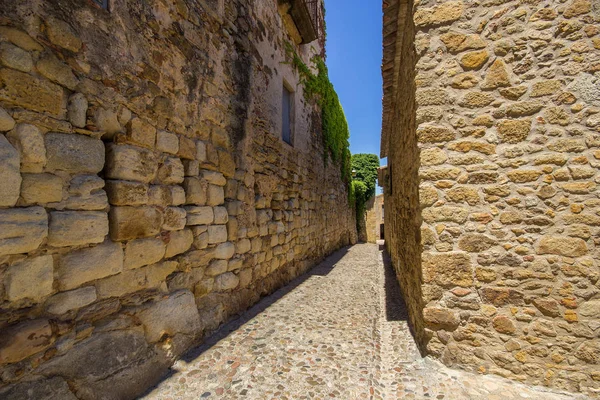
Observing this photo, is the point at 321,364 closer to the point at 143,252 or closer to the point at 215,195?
the point at 143,252

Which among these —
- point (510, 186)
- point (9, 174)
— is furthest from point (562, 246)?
point (9, 174)

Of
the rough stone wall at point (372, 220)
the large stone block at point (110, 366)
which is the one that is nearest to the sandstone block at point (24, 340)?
the large stone block at point (110, 366)

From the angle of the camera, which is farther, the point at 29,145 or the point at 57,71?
the point at 57,71

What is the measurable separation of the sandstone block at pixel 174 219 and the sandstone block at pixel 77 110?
94 cm

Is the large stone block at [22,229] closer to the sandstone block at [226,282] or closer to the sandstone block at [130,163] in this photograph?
the sandstone block at [130,163]

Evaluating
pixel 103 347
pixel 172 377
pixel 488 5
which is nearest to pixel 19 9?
pixel 103 347

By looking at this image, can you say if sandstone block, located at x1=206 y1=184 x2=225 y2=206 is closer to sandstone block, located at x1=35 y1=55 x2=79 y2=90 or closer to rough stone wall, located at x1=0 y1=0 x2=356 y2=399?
rough stone wall, located at x1=0 y1=0 x2=356 y2=399

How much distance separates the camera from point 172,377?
2.29 m

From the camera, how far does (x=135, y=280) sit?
2.22 metres

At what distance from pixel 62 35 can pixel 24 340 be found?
5.93 feet

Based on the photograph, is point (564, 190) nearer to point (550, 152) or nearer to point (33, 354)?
point (550, 152)

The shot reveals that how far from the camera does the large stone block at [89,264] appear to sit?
1.75 meters

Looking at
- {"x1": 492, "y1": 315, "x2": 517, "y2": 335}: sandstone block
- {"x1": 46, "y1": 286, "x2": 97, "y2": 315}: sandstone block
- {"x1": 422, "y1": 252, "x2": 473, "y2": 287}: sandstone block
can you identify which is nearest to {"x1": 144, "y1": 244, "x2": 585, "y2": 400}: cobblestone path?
{"x1": 492, "y1": 315, "x2": 517, "y2": 335}: sandstone block

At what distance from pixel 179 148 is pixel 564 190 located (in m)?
3.29
